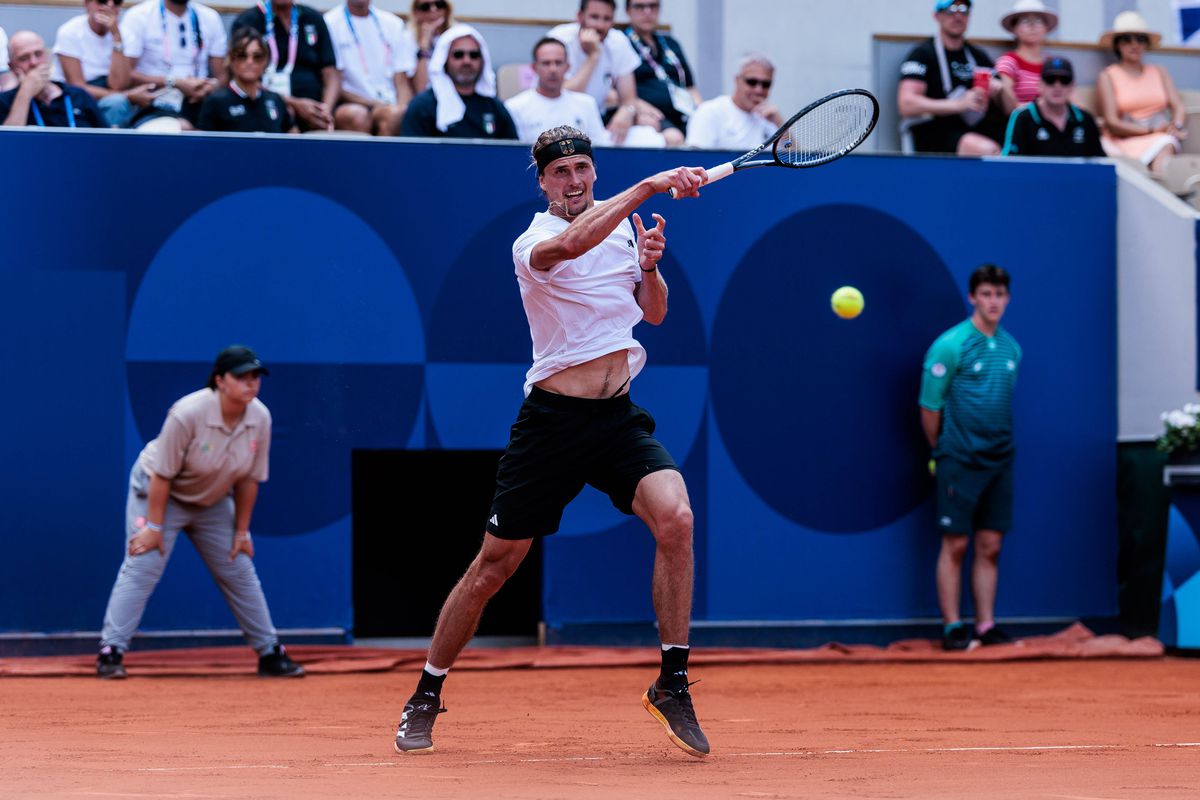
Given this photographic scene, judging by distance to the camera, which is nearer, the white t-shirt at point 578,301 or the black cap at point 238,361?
the white t-shirt at point 578,301

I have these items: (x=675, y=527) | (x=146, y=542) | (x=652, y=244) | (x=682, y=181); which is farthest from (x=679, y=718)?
(x=146, y=542)


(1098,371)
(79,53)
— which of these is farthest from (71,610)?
(1098,371)

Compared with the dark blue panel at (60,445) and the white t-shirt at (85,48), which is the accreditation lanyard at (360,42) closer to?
the white t-shirt at (85,48)

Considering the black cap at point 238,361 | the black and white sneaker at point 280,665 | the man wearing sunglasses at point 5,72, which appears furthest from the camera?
the man wearing sunglasses at point 5,72

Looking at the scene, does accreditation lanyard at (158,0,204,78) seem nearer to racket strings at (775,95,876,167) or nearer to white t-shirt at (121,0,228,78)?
white t-shirt at (121,0,228,78)

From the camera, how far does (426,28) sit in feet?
35.1

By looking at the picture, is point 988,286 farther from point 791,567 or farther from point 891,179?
point 791,567

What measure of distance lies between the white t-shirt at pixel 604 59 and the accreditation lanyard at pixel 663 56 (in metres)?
0.22

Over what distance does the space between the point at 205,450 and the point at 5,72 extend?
3152mm

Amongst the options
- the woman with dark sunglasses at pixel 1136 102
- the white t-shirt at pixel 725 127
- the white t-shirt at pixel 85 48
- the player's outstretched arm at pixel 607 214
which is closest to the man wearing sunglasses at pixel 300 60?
the white t-shirt at pixel 85 48

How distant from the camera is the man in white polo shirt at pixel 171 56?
32.2ft

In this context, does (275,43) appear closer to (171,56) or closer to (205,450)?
(171,56)

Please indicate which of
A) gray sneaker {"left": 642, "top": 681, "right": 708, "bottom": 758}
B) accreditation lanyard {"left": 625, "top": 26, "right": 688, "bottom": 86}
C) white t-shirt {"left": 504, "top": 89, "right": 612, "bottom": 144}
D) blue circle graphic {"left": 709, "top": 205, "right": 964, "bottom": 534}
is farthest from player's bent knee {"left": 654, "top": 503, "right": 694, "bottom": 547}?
→ accreditation lanyard {"left": 625, "top": 26, "right": 688, "bottom": 86}

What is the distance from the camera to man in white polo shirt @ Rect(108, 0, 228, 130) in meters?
9.83
